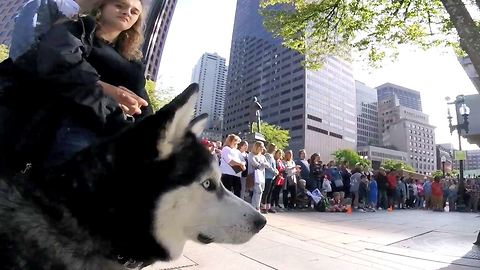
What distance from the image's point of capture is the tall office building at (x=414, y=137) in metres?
138

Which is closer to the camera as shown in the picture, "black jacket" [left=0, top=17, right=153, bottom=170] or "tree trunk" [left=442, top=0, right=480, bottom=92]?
"black jacket" [left=0, top=17, right=153, bottom=170]

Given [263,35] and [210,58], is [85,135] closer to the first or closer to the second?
[263,35]

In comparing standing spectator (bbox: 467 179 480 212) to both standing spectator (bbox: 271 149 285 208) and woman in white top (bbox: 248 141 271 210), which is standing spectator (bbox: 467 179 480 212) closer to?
standing spectator (bbox: 271 149 285 208)

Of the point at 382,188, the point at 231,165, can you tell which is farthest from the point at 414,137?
the point at 231,165

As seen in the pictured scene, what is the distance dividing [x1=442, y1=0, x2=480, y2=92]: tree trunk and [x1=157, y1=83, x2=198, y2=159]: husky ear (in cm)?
537

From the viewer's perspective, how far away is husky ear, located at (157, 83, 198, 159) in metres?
1.42

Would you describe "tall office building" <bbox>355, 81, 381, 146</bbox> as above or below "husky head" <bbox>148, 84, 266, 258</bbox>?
above

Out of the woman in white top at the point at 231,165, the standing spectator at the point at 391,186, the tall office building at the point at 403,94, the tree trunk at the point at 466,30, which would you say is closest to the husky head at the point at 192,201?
the tree trunk at the point at 466,30

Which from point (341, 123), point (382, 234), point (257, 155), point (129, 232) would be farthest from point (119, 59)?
point (341, 123)

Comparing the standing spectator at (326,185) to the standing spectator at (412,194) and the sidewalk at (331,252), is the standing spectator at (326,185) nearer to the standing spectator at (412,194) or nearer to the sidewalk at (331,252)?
the sidewalk at (331,252)

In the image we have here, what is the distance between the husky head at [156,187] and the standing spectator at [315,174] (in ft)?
A: 33.7

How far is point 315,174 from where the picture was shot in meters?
11.8

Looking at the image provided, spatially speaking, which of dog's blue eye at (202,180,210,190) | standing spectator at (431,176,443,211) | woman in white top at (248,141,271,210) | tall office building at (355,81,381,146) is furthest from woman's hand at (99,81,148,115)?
tall office building at (355,81,381,146)

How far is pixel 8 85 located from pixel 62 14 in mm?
414
